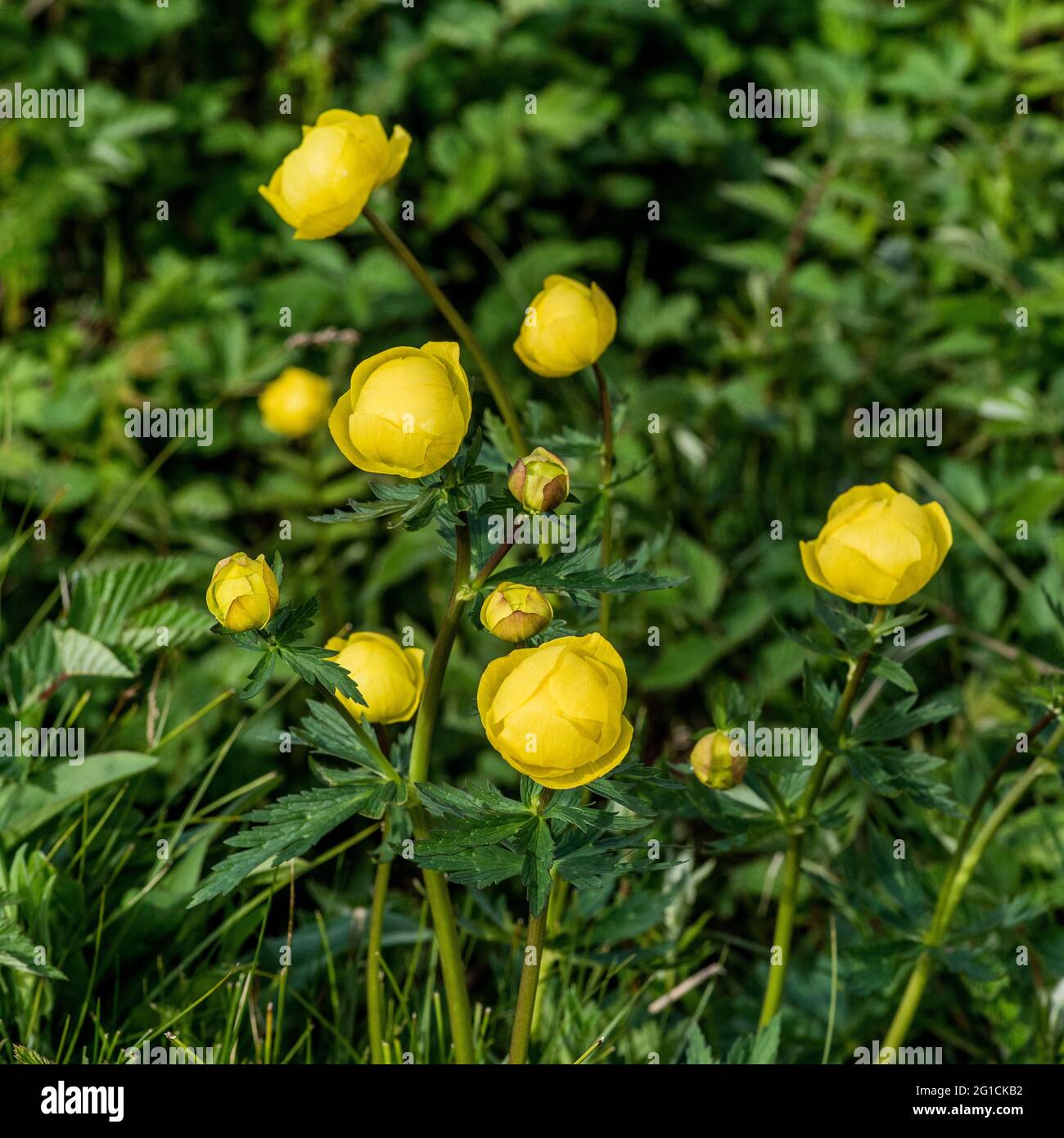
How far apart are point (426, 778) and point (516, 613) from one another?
0.21 meters

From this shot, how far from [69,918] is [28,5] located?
1.75 m

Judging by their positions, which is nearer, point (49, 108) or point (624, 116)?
point (49, 108)

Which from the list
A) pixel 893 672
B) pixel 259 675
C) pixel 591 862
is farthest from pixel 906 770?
pixel 259 675

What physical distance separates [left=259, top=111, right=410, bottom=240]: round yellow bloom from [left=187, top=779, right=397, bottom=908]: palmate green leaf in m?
0.47

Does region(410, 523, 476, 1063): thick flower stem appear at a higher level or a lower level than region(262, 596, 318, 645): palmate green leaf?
lower

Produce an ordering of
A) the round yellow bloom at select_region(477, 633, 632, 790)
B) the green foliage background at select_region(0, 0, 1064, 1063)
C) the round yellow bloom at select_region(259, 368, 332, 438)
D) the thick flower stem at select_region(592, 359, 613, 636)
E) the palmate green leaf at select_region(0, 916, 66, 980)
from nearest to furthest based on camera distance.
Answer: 1. the round yellow bloom at select_region(477, 633, 632, 790)
2. the palmate green leaf at select_region(0, 916, 66, 980)
3. the thick flower stem at select_region(592, 359, 613, 636)
4. the green foliage background at select_region(0, 0, 1064, 1063)
5. the round yellow bloom at select_region(259, 368, 332, 438)

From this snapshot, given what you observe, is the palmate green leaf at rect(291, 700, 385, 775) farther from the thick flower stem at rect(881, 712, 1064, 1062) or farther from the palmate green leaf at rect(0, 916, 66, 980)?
the thick flower stem at rect(881, 712, 1064, 1062)

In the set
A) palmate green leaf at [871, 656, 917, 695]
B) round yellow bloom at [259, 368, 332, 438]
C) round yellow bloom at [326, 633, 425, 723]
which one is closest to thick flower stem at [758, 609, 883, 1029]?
palmate green leaf at [871, 656, 917, 695]

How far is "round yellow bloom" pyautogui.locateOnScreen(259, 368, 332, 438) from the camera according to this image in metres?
2.04

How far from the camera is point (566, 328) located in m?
1.10

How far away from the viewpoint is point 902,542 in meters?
0.98

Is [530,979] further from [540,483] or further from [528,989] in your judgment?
[540,483]
